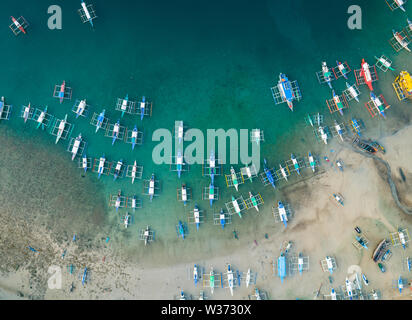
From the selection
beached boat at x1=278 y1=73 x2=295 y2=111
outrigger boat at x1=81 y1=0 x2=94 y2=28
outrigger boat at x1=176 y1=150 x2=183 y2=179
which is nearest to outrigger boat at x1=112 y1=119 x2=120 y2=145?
outrigger boat at x1=176 y1=150 x2=183 y2=179

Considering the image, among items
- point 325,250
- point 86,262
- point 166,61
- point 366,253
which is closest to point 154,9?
point 166,61

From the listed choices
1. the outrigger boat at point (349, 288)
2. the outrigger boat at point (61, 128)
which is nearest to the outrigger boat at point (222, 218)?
the outrigger boat at point (349, 288)

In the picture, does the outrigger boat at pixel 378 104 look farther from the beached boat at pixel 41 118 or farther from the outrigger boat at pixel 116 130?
the beached boat at pixel 41 118

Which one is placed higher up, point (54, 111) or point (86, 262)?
point (54, 111)

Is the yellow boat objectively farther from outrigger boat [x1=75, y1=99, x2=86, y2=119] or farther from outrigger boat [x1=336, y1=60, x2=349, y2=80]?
outrigger boat [x1=75, y1=99, x2=86, y2=119]

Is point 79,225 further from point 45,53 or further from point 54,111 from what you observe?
point 45,53

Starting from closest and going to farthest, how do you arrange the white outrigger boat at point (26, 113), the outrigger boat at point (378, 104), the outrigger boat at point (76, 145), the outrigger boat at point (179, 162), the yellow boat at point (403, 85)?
1. the outrigger boat at point (76, 145)
2. the white outrigger boat at point (26, 113)
3. the outrigger boat at point (179, 162)
4. the yellow boat at point (403, 85)
5. the outrigger boat at point (378, 104)
